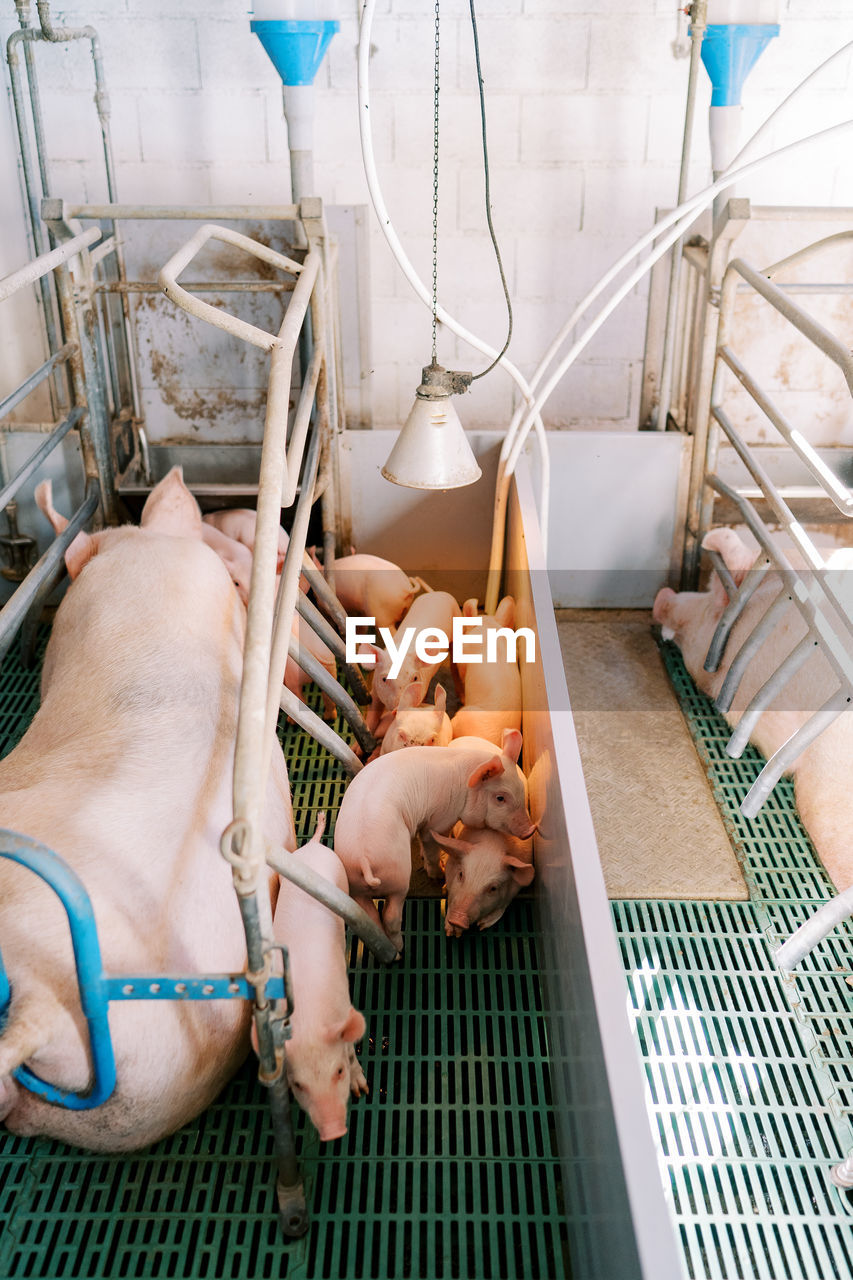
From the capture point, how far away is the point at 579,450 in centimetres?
377

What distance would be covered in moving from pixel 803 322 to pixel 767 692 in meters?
0.95

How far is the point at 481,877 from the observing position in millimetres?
2396

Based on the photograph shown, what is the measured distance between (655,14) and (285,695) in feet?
8.92

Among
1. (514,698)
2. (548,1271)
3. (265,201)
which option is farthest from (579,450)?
(548,1271)

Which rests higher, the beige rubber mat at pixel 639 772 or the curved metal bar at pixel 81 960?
the curved metal bar at pixel 81 960

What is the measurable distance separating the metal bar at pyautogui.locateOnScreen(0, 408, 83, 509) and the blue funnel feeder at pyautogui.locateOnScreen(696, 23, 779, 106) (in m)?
2.17

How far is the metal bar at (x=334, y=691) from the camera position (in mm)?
2770

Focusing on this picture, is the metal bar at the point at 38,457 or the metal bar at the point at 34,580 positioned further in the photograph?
the metal bar at the point at 38,457

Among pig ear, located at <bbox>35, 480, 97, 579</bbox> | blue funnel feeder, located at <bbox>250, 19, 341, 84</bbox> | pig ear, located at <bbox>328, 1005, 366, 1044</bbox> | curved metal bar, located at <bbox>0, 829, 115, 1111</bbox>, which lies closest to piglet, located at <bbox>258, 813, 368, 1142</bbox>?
pig ear, located at <bbox>328, 1005, 366, 1044</bbox>

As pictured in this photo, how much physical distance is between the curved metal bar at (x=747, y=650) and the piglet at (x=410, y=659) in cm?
83

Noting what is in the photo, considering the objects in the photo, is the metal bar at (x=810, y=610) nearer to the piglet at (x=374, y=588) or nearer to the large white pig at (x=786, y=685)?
the large white pig at (x=786, y=685)

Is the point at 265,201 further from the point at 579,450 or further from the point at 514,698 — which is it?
the point at 514,698

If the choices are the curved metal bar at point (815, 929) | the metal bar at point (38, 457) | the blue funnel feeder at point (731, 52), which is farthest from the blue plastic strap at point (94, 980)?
the blue funnel feeder at point (731, 52)

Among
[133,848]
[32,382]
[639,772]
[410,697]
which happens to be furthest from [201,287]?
[133,848]
